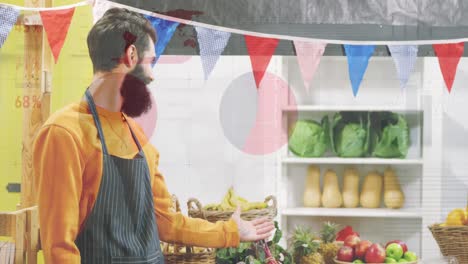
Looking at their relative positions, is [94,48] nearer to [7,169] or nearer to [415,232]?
[7,169]

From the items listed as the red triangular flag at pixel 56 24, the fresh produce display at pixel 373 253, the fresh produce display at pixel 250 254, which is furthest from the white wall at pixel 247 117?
the red triangular flag at pixel 56 24

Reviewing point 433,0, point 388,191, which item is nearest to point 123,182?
point 388,191

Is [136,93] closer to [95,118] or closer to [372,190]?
[95,118]

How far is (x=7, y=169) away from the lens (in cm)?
331

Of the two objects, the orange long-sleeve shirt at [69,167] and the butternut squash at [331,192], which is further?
the butternut squash at [331,192]

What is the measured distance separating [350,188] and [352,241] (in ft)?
0.74

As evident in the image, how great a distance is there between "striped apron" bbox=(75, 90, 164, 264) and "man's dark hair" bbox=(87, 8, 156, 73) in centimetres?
17

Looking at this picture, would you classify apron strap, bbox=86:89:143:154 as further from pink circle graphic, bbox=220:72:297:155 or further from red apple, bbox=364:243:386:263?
red apple, bbox=364:243:386:263

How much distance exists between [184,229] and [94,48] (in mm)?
866

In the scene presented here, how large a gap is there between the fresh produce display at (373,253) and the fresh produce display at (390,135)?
1.26 ft

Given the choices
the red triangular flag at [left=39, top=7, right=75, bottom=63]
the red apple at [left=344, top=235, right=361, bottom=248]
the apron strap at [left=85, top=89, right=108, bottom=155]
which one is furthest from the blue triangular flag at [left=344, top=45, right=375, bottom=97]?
the red triangular flag at [left=39, top=7, right=75, bottom=63]

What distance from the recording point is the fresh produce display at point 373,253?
319cm

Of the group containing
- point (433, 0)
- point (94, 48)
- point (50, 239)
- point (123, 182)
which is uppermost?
point (433, 0)

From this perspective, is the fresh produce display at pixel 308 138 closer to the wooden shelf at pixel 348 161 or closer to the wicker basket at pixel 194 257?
the wooden shelf at pixel 348 161
